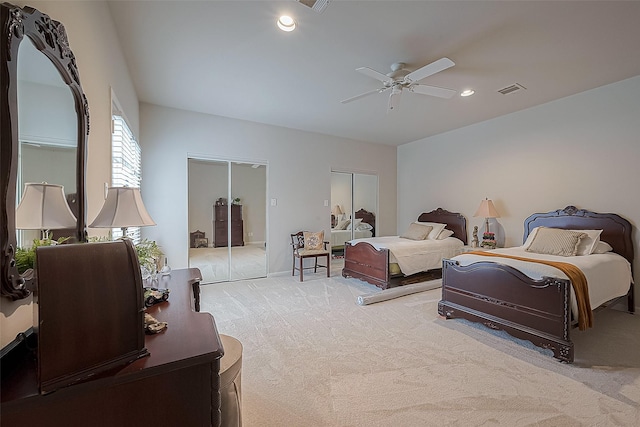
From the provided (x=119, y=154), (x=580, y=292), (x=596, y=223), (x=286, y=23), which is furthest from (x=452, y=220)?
(x=119, y=154)

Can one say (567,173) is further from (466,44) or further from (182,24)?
(182,24)

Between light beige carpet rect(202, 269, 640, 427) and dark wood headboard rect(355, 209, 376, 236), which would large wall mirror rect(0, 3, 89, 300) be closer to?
light beige carpet rect(202, 269, 640, 427)

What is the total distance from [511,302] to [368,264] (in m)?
2.16

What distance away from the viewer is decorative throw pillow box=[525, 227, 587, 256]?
3.41m

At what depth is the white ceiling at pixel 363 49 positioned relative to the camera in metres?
2.22

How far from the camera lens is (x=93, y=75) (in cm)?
189

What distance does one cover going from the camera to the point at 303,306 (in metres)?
3.66

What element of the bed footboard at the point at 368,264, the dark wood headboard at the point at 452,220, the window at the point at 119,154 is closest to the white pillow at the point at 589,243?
the dark wood headboard at the point at 452,220

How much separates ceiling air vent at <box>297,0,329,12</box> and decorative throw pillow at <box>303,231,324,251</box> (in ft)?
12.2

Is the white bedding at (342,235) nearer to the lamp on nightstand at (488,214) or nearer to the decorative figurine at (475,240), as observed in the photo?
the decorative figurine at (475,240)

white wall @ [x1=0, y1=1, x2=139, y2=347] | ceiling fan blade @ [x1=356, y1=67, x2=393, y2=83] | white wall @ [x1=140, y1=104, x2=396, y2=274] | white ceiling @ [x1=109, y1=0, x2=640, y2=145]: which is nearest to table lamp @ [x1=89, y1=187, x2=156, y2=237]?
white wall @ [x1=0, y1=1, x2=139, y2=347]

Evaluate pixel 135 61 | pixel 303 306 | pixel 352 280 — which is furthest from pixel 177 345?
pixel 352 280

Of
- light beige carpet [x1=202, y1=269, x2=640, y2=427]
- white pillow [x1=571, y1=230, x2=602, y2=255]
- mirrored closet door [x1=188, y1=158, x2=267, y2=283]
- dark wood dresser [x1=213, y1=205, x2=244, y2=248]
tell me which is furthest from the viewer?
dark wood dresser [x1=213, y1=205, x2=244, y2=248]

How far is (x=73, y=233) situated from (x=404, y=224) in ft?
20.0
